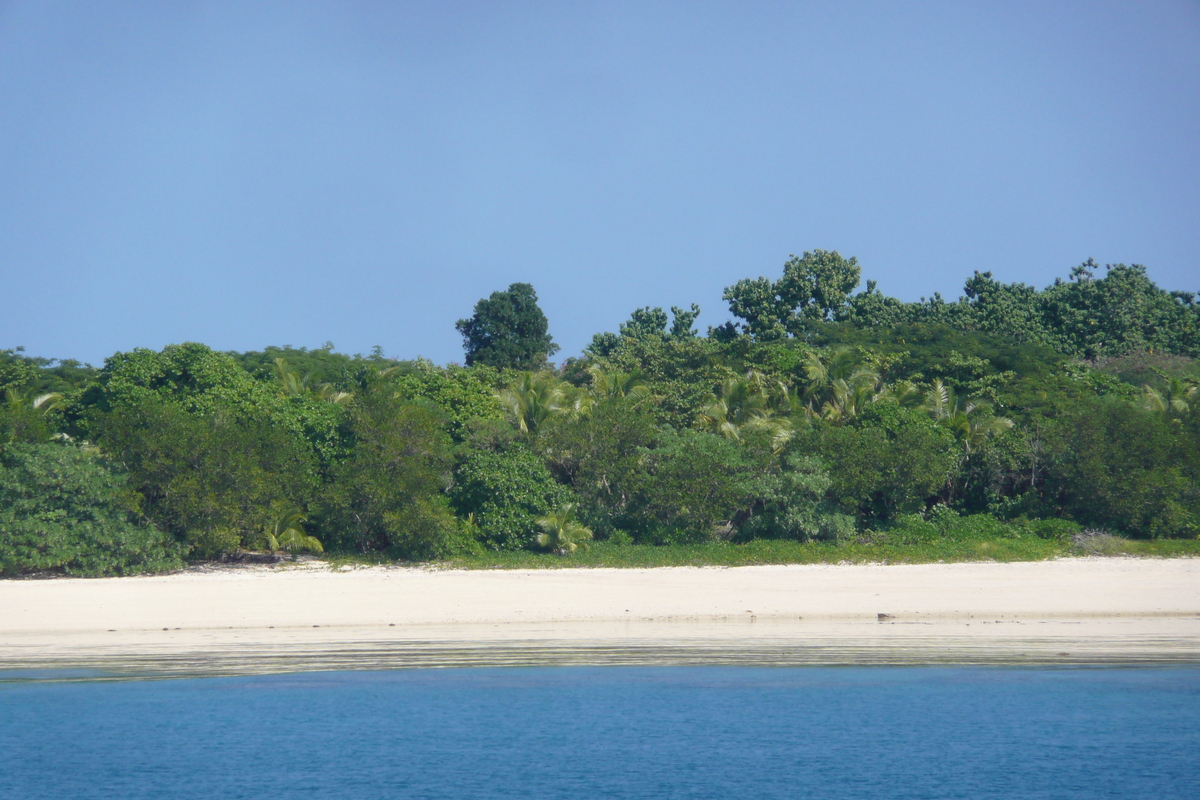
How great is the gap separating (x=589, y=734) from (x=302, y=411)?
46.4ft

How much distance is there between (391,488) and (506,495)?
2.49m

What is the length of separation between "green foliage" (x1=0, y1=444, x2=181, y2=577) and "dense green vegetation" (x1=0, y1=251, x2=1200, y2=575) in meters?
0.04

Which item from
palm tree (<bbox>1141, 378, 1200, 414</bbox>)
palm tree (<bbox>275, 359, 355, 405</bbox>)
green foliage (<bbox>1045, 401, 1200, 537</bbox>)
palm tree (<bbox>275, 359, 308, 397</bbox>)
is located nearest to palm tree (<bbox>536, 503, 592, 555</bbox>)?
palm tree (<bbox>275, 359, 355, 405</bbox>)

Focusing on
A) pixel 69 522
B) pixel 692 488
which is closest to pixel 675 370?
pixel 692 488

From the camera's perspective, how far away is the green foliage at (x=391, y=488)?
21.3m

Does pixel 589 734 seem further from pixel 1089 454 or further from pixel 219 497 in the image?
pixel 1089 454

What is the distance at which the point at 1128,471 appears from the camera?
22750mm

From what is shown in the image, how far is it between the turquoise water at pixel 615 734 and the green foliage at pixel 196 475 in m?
7.59

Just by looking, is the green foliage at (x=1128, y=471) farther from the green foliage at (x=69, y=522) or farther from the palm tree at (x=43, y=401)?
the palm tree at (x=43, y=401)

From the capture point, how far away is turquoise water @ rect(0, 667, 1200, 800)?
10.6 m

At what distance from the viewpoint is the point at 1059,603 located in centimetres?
1783

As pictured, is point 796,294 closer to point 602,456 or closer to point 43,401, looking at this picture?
point 602,456

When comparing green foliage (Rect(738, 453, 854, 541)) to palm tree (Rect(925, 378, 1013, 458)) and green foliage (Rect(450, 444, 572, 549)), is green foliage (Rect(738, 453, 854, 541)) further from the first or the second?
palm tree (Rect(925, 378, 1013, 458))

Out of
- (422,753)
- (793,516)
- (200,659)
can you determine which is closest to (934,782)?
(422,753)
